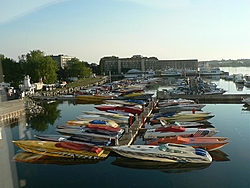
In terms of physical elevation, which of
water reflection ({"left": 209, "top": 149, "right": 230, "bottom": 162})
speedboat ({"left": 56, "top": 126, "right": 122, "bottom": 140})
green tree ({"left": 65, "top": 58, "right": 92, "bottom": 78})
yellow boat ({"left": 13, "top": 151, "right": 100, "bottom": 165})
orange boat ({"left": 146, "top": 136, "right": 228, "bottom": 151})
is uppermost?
green tree ({"left": 65, "top": 58, "right": 92, "bottom": 78})

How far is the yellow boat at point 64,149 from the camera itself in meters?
5.07

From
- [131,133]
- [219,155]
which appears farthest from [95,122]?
[219,155]

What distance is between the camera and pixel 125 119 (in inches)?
314

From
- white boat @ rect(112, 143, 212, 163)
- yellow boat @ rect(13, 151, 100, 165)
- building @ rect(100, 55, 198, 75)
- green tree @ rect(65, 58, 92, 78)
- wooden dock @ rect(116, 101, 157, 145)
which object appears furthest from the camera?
building @ rect(100, 55, 198, 75)

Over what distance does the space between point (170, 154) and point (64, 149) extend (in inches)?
79.4

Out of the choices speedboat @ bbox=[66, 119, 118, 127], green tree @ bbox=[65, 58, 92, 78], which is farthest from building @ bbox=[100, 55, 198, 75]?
speedboat @ bbox=[66, 119, 118, 127]

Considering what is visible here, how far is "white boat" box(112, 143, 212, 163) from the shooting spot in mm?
4777

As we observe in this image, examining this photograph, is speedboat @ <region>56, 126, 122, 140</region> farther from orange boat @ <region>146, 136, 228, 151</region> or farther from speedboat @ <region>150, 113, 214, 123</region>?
speedboat @ <region>150, 113, 214, 123</region>

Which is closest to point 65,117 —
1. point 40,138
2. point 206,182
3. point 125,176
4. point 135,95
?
point 40,138

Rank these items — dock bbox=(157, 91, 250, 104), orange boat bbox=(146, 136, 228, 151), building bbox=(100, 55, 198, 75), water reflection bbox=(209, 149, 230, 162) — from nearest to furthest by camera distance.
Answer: water reflection bbox=(209, 149, 230, 162), orange boat bbox=(146, 136, 228, 151), dock bbox=(157, 91, 250, 104), building bbox=(100, 55, 198, 75)

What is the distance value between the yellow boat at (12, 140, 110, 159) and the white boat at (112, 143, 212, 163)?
535 millimetres

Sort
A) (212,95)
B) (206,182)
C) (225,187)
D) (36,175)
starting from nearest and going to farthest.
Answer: (225,187), (206,182), (36,175), (212,95)

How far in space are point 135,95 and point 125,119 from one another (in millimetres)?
6090

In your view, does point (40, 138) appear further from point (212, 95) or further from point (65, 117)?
point (212, 95)
